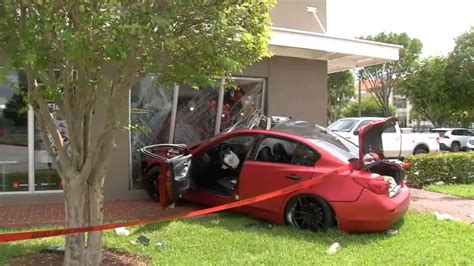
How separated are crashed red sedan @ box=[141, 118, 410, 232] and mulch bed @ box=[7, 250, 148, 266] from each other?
1502mm

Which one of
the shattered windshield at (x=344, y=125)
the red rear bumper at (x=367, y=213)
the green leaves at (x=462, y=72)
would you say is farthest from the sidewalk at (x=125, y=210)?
the green leaves at (x=462, y=72)

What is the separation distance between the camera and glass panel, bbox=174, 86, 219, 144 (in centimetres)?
1121

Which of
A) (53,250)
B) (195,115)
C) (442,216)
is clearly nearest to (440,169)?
(442,216)

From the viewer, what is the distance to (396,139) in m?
20.0

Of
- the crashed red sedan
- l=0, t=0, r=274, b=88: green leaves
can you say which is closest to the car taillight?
the crashed red sedan

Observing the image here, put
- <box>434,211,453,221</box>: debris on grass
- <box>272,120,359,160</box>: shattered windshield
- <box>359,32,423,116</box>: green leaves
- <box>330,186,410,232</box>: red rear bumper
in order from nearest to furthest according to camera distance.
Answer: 1. <box>330,186,410,232</box>: red rear bumper
2. <box>272,120,359,160</box>: shattered windshield
3. <box>434,211,453,221</box>: debris on grass
4. <box>359,32,423,116</box>: green leaves

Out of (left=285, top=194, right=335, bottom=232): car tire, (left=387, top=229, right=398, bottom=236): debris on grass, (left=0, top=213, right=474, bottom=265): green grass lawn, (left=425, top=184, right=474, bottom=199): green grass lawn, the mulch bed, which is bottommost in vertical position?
(left=425, top=184, right=474, bottom=199): green grass lawn

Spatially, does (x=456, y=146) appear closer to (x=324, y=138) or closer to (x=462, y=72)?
(x=462, y=72)

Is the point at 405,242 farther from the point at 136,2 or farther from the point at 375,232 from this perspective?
the point at 136,2

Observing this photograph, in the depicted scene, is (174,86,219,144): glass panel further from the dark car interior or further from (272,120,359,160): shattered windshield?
(272,120,359,160): shattered windshield

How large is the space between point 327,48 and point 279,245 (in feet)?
18.9

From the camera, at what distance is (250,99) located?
1174 centimetres

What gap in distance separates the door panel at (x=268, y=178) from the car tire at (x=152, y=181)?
6.90ft

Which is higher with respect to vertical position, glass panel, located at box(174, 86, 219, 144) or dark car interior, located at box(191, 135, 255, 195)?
glass panel, located at box(174, 86, 219, 144)
